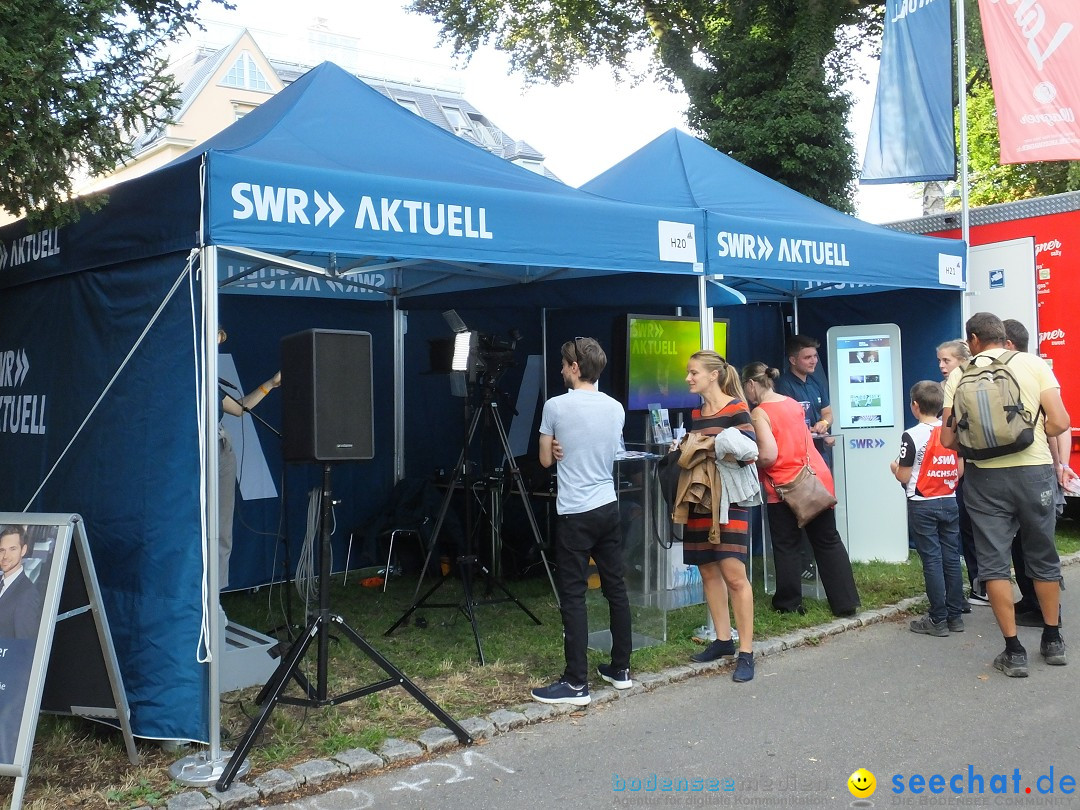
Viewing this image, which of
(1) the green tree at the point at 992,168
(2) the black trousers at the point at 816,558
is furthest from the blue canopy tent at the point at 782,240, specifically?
(1) the green tree at the point at 992,168

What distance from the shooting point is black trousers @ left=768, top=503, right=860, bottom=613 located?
590 centimetres

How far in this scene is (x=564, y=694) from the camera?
434cm

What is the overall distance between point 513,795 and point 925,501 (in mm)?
3067

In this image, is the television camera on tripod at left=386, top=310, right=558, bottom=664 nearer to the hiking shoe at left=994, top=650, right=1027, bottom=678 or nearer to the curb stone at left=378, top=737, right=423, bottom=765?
the curb stone at left=378, top=737, right=423, bottom=765

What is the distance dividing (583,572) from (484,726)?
0.80 meters

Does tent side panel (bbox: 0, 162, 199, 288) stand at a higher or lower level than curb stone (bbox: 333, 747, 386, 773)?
higher

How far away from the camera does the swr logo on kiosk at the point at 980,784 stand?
3.38 meters

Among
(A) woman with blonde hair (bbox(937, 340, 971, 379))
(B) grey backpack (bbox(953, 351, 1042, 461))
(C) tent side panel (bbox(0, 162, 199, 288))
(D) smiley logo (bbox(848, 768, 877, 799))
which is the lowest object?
(D) smiley logo (bbox(848, 768, 877, 799))

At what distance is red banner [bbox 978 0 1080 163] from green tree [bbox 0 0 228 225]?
573cm

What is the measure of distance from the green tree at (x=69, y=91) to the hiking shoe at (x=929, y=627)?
16.0ft

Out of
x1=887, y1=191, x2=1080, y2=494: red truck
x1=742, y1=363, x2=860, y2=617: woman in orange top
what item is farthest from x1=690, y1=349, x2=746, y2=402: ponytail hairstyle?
x1=887, y1=191, x2=1080, y2=494: red truck

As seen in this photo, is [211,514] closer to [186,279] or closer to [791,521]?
[186,279]

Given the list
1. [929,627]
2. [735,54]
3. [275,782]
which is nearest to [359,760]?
[275,782]

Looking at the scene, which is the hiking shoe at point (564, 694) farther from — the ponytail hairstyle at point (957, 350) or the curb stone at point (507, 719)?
the ponytail hairstyle at point (957, 350)
